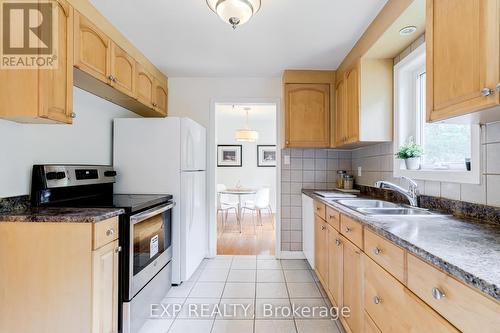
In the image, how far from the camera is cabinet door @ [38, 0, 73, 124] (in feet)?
4.60

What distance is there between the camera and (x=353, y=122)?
2426mm

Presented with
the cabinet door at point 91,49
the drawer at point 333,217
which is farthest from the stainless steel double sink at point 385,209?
the cabinet door at point 91,49

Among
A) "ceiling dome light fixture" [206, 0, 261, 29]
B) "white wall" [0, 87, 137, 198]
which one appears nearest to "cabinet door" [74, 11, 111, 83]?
"white wall" [0, 87, 137, 198]

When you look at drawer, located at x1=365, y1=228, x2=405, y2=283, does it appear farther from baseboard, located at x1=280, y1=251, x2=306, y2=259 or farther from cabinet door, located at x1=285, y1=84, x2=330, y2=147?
baseboard, located at x1=280, y1=251, x2=306, y2=259

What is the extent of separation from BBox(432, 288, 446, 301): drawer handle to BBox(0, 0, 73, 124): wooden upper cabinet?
→ 6.21 feet

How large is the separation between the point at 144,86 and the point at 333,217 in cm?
214

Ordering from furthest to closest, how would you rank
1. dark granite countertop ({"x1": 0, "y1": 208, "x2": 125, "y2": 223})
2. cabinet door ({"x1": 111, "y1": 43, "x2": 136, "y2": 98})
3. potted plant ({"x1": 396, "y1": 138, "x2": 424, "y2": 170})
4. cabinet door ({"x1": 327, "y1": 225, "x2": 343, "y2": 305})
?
cabinet door ({"x1": 111, "y1": 43, "x2": 136, "y2": 98}), potted plant ({"x1": 396, "y1": 138, "x2": 424, "y2": 170}), cabinet door ({"x1": 327, "y1": 225, "x2": 343, "y2": 305}), dark granite countertop ({"x1": 0, "y1": 208, "x2": 125, "y2": 223})

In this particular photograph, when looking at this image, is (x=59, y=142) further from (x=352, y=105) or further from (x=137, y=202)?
(x=352, y=105)

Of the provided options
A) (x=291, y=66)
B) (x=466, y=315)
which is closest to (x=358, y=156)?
(x=291, y=66)

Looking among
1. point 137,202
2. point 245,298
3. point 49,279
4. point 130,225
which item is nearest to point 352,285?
point 245,298

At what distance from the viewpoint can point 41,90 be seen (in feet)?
4.55

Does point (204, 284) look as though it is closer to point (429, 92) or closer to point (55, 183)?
point (55, 183)

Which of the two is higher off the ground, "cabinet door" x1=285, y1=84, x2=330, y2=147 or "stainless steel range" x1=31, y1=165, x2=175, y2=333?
"cabinet door" x1=285, y1=84, x2=330, y2=147

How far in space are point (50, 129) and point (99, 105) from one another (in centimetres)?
61
